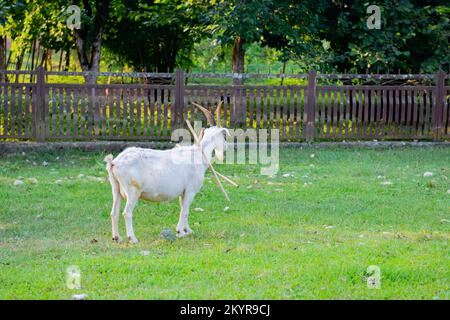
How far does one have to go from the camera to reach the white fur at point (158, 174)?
8102 mm

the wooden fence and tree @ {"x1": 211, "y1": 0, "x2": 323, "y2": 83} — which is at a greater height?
tree @ {"x1": 211, "y1": 0, "x2": 323, "y2": 83}

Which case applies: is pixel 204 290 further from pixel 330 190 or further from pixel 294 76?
pixel 294 76

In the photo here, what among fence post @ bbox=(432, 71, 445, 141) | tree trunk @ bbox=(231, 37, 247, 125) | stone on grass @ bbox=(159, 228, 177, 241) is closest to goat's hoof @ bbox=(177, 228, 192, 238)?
stone on grass @ bbox=(159, 228, 177, 241)

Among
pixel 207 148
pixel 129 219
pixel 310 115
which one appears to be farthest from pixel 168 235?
pixel 310 115

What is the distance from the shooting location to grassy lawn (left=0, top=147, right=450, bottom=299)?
6.54 metres

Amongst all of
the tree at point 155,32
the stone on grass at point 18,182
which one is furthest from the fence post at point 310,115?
the stone on grass at point 18,182

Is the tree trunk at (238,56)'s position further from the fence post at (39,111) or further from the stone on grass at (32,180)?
the stone on grass at (32,180)

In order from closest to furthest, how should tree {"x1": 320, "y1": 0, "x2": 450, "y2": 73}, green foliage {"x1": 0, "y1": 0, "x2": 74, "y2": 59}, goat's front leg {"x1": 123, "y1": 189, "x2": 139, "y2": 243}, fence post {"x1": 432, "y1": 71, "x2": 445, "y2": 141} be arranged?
goat's front leg {"x1": 123, "y1": 189, "x2": 139, "y2": 243}
fence post {"x1": 432, "y1": 71, "x2": 445, "y2": 141}
tree {"x1": 320, "y1": 0, "x2": 450, "y2": 73}
green foliage {"x1": 0, "y1": 0, "x2": 74, "y2": 59}

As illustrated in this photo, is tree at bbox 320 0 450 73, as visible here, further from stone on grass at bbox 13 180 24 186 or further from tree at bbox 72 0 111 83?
stone on grass at bbox 13 180 24 186

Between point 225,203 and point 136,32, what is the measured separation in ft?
39.2

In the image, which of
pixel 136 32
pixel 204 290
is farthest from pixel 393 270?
pixel 136 32

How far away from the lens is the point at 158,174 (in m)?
8.30

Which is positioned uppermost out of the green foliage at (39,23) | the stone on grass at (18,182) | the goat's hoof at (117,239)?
the green foliage at (39,23)

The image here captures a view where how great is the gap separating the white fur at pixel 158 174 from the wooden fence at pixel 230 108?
7448 mm
